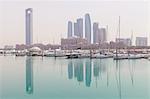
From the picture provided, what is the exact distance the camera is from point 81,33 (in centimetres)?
1844

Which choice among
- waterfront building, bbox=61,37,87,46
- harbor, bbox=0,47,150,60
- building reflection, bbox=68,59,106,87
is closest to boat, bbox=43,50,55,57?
harbor, bbox=0,47,150,60

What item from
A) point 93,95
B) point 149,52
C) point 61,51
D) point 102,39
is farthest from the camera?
point 61,51

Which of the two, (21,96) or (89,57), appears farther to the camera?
(89,57)

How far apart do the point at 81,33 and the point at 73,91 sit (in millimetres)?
12695

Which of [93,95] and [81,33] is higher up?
[81,33]

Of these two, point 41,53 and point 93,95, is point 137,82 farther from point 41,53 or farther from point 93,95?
point 41,53

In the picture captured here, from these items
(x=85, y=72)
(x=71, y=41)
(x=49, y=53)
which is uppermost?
(x=71, y=41)

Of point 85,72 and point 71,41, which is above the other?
point 71,41

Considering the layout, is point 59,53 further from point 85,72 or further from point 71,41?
point 85,72

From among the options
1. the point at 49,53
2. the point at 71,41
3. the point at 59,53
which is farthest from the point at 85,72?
the point at 71,41

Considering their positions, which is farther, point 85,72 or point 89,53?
point 89,53

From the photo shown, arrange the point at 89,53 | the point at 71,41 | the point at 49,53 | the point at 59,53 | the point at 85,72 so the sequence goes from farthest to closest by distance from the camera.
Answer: the point at 71,41 → the point at 49,53 → the point at 59,53 → the point at 89,53 → the point at 85,72

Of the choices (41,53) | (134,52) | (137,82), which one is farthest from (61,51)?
(137,82)

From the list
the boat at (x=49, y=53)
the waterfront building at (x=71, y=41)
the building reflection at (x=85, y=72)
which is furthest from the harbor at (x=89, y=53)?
the building reflection at (x=85, y=72)
